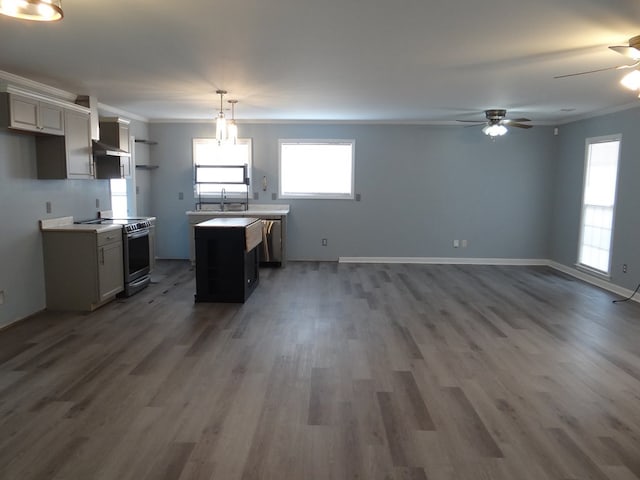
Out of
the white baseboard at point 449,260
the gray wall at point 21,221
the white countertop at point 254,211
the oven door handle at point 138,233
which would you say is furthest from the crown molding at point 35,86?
the white baseboard at point 449,260

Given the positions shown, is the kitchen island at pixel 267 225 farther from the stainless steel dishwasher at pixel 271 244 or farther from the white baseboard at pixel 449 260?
the white baseboard at pixel 449 260

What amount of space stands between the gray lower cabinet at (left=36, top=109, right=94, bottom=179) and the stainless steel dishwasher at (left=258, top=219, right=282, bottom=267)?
306 centimetres

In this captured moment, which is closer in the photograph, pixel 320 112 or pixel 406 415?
pixel 406 415

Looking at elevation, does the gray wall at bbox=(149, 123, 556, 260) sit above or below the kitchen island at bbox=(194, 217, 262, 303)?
above

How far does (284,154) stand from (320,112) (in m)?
1.45

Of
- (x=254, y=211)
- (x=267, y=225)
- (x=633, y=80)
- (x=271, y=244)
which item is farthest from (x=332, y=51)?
(x=254, y=211)


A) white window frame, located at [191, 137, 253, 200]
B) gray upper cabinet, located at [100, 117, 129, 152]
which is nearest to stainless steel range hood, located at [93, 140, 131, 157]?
gray upper cabinet, located at [100, 117, 129, 152]

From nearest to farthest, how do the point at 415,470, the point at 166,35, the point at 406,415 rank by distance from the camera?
the point at 415,470, the point at 406,415, the point at 166,35

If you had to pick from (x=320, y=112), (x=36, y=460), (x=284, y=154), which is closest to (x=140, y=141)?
(x=284, y=154)

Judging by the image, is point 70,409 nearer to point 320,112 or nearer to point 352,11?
point 352,11

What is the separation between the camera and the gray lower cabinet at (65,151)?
4699mm

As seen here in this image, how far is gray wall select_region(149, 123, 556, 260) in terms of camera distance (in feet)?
25.8

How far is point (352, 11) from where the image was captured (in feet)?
8.65

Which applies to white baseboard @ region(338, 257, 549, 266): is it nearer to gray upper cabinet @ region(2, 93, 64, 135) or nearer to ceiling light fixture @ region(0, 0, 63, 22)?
gray upper cabinet @ region(2, 93, 64, 135)
